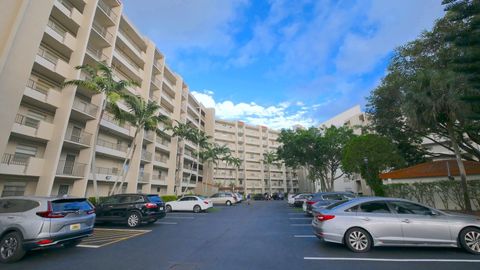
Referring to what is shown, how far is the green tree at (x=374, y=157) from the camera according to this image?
2030cm

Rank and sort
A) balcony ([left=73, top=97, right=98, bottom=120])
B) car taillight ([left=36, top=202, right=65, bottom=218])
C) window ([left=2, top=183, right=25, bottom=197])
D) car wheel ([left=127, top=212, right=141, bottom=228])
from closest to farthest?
1. car taillight ([left=36, top=202, right=65, bottom=218])
2. car wheel ([left=127, top=212, right=141, bottom=228])
3. window ([left=2, top=183, right=25, bottom=197])
4. balcony ([left=73, top=97, right=98, bottom=120])

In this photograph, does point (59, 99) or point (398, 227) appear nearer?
point (398, 227)

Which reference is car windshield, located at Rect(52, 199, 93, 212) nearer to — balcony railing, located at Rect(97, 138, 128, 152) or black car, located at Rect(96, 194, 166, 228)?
black car, located at Rect(96, 194, 166, 228)

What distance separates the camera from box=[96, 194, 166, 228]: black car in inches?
467

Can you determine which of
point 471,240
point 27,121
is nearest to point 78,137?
point 27,121

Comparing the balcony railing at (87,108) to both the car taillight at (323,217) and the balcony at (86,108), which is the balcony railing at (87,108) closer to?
the balcony at (86,108)

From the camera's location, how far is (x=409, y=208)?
7.02 metres

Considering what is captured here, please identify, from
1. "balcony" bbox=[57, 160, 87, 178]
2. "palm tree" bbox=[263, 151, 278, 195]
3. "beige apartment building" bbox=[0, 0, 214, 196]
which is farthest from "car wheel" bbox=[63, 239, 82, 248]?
"palm tree" bbox=[263, 151, 278, 195]

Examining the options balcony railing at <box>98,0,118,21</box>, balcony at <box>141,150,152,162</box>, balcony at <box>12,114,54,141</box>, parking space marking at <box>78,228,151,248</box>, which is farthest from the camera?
balcony at <box>141,150,152,162</box>

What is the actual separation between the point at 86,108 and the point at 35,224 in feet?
56.0

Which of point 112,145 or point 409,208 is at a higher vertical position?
point 112,145

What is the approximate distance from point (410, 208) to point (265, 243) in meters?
4.50

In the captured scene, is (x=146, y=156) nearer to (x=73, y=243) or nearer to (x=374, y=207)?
(x=73, y=243)

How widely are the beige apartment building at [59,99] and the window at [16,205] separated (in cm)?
910
